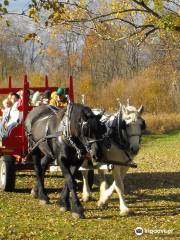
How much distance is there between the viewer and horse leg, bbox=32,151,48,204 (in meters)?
9.52

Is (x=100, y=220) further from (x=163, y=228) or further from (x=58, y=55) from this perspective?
(x=58, y=55)

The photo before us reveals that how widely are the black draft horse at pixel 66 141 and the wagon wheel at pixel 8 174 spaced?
0.72 m

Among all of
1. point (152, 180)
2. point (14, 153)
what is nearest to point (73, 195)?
point (14, 153)

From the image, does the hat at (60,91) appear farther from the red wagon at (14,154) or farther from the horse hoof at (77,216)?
the horse hoof at (77,216)

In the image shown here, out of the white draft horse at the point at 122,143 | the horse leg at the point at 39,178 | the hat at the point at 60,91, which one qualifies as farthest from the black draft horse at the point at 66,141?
the hat at the point at 60,91

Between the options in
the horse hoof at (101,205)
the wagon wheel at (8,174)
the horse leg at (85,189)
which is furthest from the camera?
the wagon wheel at (8,174)

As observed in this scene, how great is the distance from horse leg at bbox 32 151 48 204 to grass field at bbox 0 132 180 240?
149mm

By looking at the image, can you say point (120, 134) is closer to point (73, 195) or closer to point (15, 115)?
point (73, 195)

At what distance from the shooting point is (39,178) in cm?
987

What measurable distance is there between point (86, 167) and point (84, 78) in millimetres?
39197

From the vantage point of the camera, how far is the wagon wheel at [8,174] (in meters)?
10.6

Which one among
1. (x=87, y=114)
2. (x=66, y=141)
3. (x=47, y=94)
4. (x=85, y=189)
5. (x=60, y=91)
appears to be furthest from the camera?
(x=47, y=94)

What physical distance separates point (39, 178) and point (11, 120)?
190 centimetres

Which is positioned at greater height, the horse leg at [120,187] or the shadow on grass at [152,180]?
the horse leg at [120,187]
